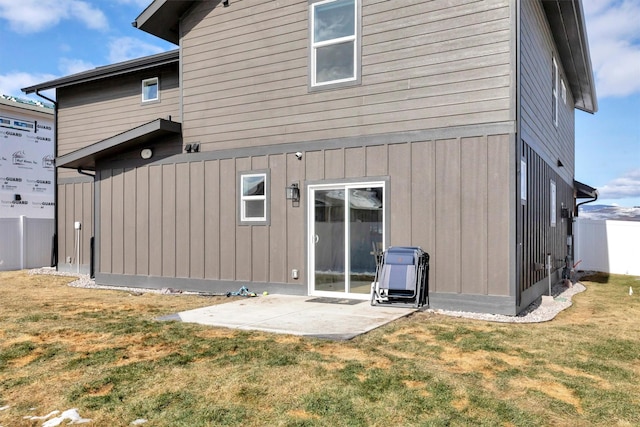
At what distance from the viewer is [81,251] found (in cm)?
1315

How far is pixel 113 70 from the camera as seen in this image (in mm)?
12109

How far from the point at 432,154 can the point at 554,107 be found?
507 centimetres

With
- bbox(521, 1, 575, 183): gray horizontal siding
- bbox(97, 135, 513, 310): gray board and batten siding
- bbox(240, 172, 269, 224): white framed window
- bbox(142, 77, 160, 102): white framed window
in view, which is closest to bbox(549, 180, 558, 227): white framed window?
bbox(521, 1, 575, 183): gray horizontal siding

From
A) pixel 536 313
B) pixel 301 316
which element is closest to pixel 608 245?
pixel 536 313

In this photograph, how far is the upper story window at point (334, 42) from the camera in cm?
775

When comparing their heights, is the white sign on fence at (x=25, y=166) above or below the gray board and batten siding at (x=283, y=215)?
above

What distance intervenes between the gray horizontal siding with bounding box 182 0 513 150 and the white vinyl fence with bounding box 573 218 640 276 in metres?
9.53

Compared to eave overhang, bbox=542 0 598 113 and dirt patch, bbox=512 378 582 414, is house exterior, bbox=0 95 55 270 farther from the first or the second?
dirt patch, bbox=512 378 582 414

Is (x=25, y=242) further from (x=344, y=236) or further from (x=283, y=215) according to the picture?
(x=344, y=236)

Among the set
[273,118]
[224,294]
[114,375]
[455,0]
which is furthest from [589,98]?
[114,375]

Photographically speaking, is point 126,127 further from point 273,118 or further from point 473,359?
point 473,359

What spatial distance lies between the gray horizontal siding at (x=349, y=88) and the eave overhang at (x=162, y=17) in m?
0.24

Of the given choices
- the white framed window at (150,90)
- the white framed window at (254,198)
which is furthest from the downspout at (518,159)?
the white framed window at (150,90)

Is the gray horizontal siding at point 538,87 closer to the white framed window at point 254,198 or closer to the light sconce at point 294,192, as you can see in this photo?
the light sconce at point 294,192
